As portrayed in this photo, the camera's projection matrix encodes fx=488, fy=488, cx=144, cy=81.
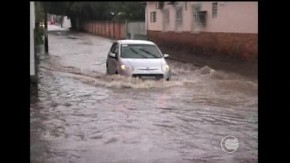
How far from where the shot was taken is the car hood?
529 inches

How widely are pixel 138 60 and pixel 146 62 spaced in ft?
0.89

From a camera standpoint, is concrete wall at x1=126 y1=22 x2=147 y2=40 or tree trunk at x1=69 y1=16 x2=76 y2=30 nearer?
tree trunk at x1=69 y1=16 x2=76 y2=30

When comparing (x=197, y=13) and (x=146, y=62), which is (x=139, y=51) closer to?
(x=146, y=62)

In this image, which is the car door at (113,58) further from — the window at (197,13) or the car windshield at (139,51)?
the window at (197,13)

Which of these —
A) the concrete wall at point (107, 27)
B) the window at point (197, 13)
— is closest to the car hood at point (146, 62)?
the window at point (197, 13)

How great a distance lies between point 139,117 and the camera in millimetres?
9523

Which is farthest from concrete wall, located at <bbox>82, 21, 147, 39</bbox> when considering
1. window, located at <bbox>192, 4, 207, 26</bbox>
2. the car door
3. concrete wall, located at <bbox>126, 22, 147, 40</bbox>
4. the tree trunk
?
the car door

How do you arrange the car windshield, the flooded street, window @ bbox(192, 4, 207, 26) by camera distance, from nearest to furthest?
window @ bbox(192, 4, 207, 26) → the flooded street → the car windshield

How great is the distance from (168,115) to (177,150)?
9.95 ft

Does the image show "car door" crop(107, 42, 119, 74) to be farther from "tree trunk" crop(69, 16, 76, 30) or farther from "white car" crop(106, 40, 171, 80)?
"tree trunk" crop(69, 16, 76, 30)

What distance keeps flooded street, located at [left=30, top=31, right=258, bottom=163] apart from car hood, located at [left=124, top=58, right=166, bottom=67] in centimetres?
47

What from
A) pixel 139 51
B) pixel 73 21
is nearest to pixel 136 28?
pixel 73 21
